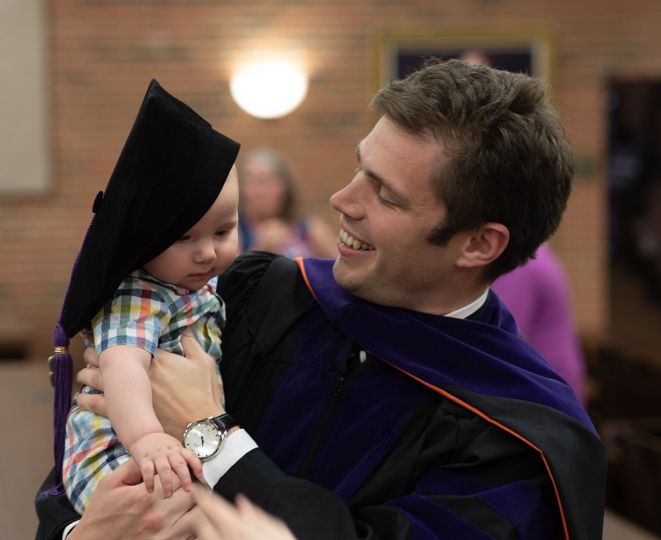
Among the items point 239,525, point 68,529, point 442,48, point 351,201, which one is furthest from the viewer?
point 442,48

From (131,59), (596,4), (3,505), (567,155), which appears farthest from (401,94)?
(596,4)

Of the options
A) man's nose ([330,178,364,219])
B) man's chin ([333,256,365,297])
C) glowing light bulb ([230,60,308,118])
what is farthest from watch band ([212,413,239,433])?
glowing light bulb ([230,60,308,118])

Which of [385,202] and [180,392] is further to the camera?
[385,202]

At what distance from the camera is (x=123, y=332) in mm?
1344

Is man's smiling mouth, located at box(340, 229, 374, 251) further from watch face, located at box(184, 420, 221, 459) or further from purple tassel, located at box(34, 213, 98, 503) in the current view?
purple tassel, located at box(34, 213, 98, 503)

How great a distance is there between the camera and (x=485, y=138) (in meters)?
1.46

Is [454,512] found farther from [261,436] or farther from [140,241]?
[140,241]

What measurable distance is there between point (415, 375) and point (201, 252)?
47 centimetres

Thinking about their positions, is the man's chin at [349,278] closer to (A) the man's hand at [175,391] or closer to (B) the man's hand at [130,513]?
(A) the man's hand at [175,391]

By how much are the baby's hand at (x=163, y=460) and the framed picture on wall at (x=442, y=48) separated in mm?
5070

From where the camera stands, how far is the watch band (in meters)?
1.40

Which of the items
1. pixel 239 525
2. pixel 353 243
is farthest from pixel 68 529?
pixel 353 243

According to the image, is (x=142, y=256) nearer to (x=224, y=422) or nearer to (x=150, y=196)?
(x=150, y=196)

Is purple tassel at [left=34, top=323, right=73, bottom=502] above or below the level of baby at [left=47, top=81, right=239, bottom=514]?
below
